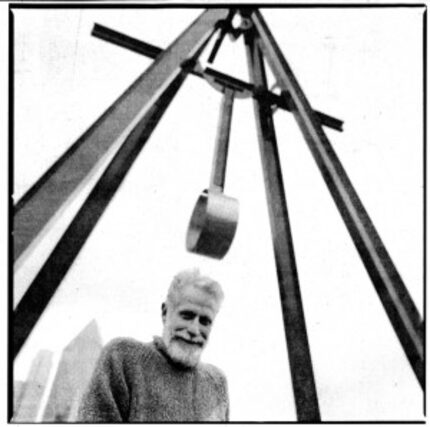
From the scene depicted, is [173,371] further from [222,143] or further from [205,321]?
[222,143]

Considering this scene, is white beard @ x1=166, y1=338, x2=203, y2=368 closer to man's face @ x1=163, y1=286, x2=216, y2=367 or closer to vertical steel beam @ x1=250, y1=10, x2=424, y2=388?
man's face @ x1=163, y1=286, x2=216, y2=367

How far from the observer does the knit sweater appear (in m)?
0.78

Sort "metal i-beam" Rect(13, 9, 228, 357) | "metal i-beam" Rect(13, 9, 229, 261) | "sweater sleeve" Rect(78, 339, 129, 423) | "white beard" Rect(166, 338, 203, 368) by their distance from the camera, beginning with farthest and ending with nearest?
"white beard" Rect(166, 338, 203, 368), "sweater sleeve" Rect(78, 339, 129, 423), "metal i-beam" Rect(13, 9, 228, 357), "metal i-beam" Rect(13, 9, 229, 261)

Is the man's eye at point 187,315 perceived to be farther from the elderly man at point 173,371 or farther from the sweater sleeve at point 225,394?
the sweater sleeve at point 225,394

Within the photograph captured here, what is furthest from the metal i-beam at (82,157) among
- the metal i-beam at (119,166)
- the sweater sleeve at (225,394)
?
the sweater sleeve at (225,394)

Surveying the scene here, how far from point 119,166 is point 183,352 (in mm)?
344

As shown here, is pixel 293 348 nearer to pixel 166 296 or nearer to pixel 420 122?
pixel 166 296

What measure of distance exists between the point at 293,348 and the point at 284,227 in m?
0.24

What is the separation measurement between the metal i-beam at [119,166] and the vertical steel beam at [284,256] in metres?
0.15

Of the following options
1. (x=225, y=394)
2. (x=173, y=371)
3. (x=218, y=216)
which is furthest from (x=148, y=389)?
(x=218, y=216)

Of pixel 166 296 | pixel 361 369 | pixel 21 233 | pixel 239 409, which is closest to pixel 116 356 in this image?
pixel 166 296

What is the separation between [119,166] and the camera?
84cm

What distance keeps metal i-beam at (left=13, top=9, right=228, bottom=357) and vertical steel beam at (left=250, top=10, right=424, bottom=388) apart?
210mm

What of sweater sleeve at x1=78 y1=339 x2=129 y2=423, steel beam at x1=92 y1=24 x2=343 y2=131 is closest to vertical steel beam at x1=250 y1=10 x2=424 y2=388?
steel beam at x1=92 y1=24 x2=343 y2=131
